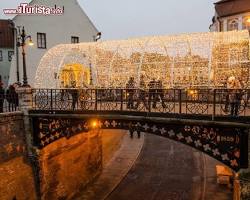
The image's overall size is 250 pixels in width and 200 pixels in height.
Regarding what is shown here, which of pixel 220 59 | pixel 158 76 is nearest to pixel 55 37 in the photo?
pixel 158 76

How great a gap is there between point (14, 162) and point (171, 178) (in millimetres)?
11911

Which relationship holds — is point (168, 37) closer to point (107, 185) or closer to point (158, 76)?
point (158, 76)

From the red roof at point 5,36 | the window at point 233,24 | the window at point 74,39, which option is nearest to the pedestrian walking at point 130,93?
the window at point 74,39

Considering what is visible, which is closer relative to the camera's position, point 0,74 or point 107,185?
point 107,185

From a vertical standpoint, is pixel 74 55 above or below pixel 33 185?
above

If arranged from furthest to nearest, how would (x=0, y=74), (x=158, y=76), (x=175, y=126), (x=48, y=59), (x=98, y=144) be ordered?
(x=0, y=74)
(x=98, y=144)
(x=48, y=59)
(x=158, y=76)
(x=175, y=126)

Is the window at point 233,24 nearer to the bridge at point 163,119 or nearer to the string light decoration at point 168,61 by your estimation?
the string light decoration at point 168,61

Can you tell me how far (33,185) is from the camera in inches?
651

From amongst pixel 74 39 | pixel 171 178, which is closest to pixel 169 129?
pixel 171 178

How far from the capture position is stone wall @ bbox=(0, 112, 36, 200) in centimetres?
1484

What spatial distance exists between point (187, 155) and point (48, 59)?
52.7ft

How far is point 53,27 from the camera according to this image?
28.7 meters

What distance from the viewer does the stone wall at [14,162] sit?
14.8 metres

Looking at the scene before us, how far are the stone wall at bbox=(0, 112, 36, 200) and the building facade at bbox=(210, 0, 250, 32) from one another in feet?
80.4
